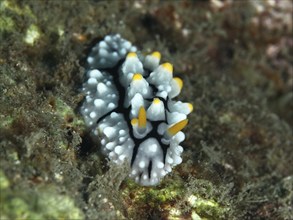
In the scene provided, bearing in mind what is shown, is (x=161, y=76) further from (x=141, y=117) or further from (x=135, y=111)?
(x=141, y=117)

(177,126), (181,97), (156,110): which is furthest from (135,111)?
(181,97)

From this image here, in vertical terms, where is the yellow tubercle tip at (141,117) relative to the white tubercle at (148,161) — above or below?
above

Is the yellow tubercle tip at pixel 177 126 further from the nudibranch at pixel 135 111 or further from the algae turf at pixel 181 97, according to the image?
the algae turf at pixel 181 97

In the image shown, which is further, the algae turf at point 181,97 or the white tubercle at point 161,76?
the white tubercle at point 161,76

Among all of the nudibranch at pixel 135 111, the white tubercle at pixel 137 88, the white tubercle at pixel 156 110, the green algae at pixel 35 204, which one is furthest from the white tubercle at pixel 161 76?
the green algae at pixel 35 204

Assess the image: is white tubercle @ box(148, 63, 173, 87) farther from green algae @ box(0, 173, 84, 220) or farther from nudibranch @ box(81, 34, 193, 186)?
green algae @ box(0, 173, 84, 220)

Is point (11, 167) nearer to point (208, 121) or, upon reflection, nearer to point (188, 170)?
point (188, 170)

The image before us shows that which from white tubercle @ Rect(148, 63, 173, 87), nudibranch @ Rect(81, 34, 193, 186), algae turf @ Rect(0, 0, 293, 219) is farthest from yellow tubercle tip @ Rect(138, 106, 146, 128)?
white tubercle @ Rect(148, 63, 173, 87)
